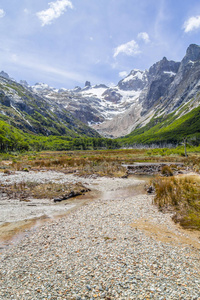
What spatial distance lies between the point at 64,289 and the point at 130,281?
292 centimetres

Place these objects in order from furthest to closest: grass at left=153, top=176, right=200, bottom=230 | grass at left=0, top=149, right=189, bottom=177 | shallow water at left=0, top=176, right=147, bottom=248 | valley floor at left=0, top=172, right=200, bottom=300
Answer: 1. grass at left=0, top=149, right=189, bottom=177
2. grass at left=153, top=176, right=200, bottom=230
3. shallow water at left=0, top=176, right=147, bottom=248
4. valley floor at left=0, top=172, right=200, bottom=300

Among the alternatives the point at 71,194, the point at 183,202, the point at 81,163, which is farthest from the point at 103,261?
the point at 81,163

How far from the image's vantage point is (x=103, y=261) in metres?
9.39

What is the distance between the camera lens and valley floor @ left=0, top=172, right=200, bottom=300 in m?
7.33

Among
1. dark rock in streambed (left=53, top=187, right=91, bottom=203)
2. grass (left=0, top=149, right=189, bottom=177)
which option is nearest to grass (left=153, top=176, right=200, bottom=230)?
dark rock in streambed (left=53, top=187, right=91, bottom=203)

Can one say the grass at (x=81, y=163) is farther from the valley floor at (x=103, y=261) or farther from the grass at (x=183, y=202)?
the valley floor at (x=103, y=261)

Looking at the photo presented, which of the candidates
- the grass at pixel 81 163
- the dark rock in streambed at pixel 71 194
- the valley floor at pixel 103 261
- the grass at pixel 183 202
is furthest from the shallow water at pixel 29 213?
the grass at pixel 81 163

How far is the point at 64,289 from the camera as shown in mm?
7578

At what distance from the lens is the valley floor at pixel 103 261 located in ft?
24.1

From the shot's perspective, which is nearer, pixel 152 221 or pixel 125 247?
pixel 125 247

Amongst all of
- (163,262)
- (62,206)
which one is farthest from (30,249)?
(62,206)

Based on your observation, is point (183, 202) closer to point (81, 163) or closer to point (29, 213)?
point (29, 213)

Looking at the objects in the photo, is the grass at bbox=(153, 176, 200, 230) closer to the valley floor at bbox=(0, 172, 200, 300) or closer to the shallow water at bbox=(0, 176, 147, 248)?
the valley floor at bbox=(0, 172, 200, 300)

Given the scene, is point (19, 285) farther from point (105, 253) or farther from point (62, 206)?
point (62, 206)
